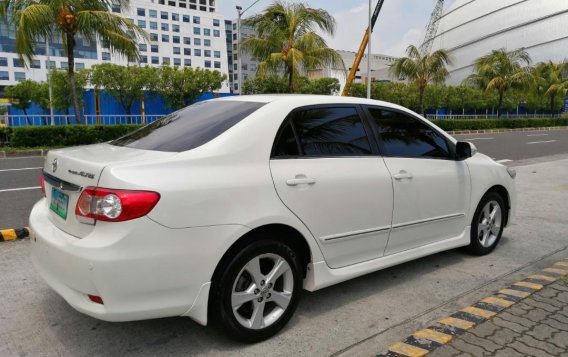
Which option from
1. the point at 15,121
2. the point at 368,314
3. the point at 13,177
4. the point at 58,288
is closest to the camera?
the point at 58,288

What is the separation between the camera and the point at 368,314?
331 centimetres

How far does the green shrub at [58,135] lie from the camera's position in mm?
15023

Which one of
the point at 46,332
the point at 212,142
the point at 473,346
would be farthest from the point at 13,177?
the point at 473,346

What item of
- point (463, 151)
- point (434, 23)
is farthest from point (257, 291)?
point (434, 23)

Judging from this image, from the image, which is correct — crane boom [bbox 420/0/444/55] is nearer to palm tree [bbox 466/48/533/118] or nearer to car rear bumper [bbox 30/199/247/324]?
palm tree [bbox 466/48/533/118]

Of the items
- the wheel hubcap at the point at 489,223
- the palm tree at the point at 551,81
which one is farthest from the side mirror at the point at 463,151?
the palm tree at the point at 551,81

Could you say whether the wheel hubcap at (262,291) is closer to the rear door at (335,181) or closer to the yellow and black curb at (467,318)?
the rear door at (335,181)

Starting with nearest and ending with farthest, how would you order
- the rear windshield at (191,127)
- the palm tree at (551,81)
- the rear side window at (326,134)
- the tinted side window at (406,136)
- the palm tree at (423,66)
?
the rear windshield at (191,127)
the rear side window at (326,134)
the tinted side window at (406,136)
the palm tree at (423,66)
the palm tree at (551,81)

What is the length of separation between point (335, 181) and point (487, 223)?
2293 millimetres

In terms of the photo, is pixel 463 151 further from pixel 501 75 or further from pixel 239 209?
pixel 501 75

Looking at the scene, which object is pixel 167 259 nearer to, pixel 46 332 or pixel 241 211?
pixel 241 211

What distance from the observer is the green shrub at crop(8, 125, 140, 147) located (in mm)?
15023

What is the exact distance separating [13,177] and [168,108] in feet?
90.0

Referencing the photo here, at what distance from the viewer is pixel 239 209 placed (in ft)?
8.75
